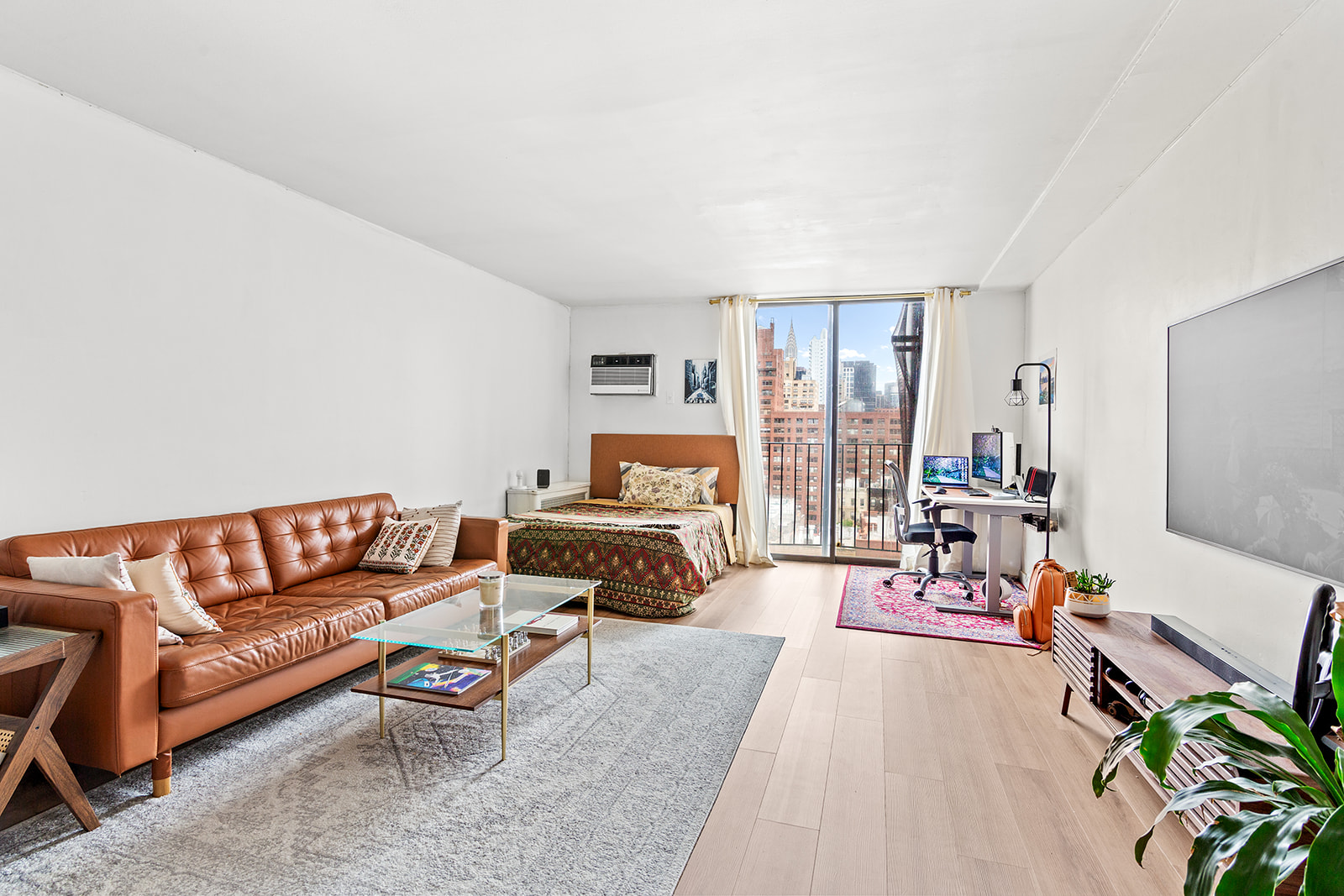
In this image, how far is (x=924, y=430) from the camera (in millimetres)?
5949

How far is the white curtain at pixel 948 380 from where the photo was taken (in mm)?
5859

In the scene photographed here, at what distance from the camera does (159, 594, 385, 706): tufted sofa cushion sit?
7.45 feet

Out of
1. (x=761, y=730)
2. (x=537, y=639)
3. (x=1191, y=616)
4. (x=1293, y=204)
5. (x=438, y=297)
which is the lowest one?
(x=761, y=730)

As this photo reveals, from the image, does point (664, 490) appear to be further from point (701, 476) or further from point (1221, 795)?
point (1221, 795)

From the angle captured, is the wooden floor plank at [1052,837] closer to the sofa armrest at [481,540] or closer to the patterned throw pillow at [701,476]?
the sofa armrest at [481,540]

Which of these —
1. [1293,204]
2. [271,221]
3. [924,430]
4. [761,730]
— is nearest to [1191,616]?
[1293,204]

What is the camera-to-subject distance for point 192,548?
3.03m

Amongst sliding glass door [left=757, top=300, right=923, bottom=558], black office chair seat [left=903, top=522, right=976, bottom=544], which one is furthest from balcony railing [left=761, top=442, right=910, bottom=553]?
black office chair seat [left=903, top=522, right=976, bottom=544]

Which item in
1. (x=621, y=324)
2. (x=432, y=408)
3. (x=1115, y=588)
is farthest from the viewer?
(x=621, y=324)

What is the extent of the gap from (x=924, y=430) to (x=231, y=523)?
5122mm

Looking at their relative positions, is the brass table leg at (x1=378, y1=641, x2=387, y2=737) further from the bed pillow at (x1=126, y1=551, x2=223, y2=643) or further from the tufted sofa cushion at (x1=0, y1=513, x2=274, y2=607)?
the tufted sofa cushion at (x1=0, y1=513, x2=274, y2=607)

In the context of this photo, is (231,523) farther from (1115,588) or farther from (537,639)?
(1115,588)

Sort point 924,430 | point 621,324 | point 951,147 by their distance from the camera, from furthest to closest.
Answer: point 621,324 < point 924,430 < point 951,147

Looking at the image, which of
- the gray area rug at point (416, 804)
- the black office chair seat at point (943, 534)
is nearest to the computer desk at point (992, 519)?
the black office chair seat at point (943, 534)
